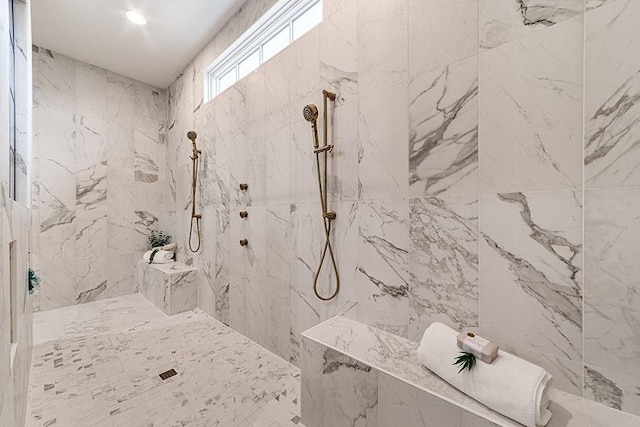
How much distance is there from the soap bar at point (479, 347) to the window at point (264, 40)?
1.98 m

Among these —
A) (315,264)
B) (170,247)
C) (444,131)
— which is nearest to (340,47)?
(444,131)

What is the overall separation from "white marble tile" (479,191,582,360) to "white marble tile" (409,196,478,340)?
0.15 ft

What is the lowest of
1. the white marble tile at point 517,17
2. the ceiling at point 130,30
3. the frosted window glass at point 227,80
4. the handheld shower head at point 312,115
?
the handheld shower head at point 312,115

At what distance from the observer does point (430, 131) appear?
1237 mm

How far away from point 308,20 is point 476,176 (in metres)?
1.69

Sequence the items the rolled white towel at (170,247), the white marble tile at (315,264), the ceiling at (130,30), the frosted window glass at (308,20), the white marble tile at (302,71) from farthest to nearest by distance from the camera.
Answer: the rolled white towel at (170,247), the ceiling at (130,30), the frosted window glass at (308,20), the white marble tile at (302,71), the white marble tile at (315,264)

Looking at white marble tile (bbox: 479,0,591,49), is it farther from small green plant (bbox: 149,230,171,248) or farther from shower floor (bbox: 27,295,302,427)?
small green plant (bbox: 149,230,171,248)

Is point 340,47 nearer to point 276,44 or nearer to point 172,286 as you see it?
point 276,44

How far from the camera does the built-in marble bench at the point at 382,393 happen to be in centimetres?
86

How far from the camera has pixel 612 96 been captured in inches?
33.6

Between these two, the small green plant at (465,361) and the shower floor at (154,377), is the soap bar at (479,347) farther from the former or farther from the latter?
the shower floor at (154,377)

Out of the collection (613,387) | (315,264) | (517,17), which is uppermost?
(517,17)

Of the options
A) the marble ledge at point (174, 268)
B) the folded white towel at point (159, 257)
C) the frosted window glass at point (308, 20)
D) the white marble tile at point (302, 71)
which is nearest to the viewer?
the white marble tile at point (302, 71)

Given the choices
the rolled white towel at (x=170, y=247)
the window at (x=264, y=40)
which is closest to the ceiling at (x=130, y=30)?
the window at (x=264, y=40)
